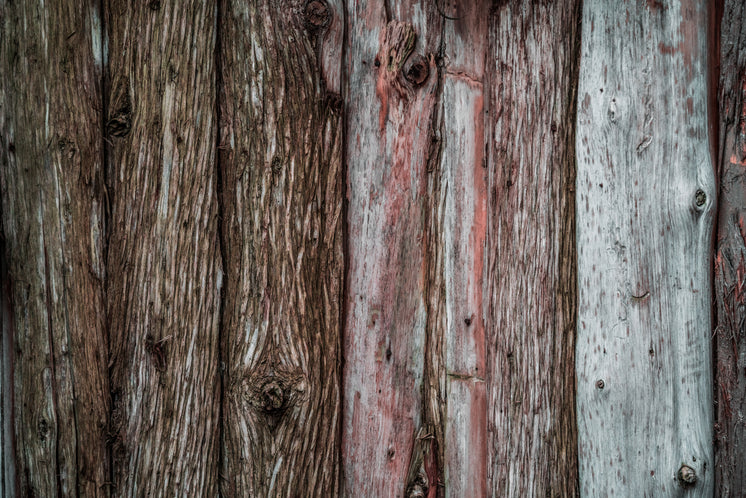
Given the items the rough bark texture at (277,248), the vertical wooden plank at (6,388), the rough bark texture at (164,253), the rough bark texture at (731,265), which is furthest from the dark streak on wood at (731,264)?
the vertical wooden plank at (6,388)

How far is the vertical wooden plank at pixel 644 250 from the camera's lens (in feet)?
4.35

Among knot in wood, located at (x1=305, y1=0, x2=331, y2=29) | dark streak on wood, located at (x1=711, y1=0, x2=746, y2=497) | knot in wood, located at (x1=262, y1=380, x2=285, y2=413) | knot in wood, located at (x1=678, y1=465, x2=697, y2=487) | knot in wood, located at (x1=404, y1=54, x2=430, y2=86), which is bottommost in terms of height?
knot in wood, located at (x1=678, y1=465, x2=697, y2=487)

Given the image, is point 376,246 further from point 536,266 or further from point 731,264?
point 731,264

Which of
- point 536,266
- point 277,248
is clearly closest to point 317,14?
point 277,248

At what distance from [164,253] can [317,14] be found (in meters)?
0.80

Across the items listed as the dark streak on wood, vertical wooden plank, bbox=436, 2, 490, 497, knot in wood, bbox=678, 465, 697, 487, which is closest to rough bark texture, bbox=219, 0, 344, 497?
vertical wooden plank, bbox=436, 2, 490, 497

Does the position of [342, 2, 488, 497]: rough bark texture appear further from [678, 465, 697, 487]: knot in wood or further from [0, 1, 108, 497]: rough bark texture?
[0, 1, 108, 497]: rough bark texture

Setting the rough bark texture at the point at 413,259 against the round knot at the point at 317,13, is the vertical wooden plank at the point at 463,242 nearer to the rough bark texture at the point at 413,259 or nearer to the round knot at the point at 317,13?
the rough bark texture at the point at 413,259

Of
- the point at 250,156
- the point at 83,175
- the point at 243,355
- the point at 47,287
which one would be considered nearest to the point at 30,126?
the point at 83,175

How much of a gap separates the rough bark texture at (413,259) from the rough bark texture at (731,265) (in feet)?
2.08

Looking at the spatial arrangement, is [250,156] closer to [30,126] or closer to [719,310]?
[30,126]

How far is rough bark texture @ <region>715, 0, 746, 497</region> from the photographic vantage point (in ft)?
4.23

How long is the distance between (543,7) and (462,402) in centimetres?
116

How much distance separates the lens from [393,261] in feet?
4.61
